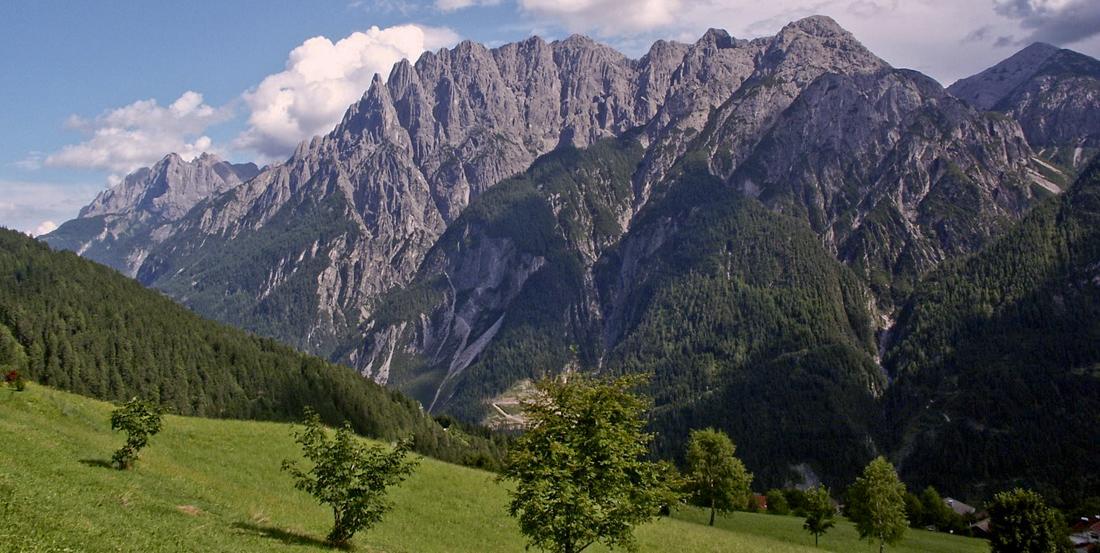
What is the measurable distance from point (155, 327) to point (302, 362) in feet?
96.7

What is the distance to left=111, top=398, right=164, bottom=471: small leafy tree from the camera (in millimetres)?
36188

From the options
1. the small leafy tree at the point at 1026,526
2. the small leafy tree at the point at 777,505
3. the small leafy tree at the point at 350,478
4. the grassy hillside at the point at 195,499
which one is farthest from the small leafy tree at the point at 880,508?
the small leafy tree at the point at 350,478

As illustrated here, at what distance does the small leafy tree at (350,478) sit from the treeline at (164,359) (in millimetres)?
78231

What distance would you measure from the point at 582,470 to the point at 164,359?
12859 centimetres

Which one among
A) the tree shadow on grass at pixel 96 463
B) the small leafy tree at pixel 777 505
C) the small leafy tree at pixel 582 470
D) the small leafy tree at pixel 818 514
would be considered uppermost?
the small leafy tree at pixel 582 470

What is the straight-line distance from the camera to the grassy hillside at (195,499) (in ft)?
68.6

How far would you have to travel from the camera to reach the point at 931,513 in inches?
4611

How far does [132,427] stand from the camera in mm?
36375

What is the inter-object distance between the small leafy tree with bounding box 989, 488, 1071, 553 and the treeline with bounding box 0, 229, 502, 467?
2699 inches

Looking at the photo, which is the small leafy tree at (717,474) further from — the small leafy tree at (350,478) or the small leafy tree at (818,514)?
the small leafy tree at (350,478)

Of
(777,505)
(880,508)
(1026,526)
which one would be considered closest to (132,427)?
(880,508)

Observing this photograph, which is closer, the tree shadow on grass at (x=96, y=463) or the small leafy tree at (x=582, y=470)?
the small leafy tree at (x=582, y=470)

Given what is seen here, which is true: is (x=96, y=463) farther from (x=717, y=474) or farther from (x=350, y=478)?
(x=717, y=474)

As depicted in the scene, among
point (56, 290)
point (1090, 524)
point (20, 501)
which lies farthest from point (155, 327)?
point (1090, 524)
